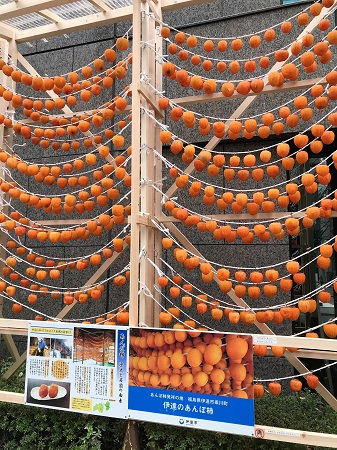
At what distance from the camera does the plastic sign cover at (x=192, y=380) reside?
8.26 feet

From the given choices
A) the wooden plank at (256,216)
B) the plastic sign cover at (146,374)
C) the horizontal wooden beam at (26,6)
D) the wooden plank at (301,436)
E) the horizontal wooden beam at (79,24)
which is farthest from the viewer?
the horizontal wooden beam at (79,24)

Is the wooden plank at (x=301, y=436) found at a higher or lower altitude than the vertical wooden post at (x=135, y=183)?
lower

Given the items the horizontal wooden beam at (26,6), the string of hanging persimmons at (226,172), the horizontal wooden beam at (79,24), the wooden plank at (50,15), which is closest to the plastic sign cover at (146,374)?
the string of hanging persimmons at (226,172)

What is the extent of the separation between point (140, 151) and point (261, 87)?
1236 millimetres

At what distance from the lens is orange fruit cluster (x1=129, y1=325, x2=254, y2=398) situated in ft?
8.39

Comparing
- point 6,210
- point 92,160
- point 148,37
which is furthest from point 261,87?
point 6,210

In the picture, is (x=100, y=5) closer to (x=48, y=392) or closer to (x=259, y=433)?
(x=48, y=392)

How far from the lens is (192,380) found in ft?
8.68

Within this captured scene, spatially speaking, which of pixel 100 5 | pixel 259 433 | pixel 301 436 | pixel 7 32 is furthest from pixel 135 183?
pixel 7 32

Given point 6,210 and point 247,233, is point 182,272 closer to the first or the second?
point 247,233

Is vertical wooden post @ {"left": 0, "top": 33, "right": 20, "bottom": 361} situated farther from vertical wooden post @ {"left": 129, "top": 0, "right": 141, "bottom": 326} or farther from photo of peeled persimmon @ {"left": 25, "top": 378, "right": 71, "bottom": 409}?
vertical wooden post @ {"left": 129, "top": 0, "right": 141, "bottom": 326}

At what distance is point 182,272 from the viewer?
493 centimetres

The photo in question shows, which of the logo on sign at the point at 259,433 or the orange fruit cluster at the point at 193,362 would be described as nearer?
the logo on sign at the point at 259,433

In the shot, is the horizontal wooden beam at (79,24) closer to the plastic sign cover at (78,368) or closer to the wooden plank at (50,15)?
the wooden plank at (50,15)
